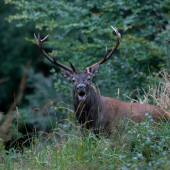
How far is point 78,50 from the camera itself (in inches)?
312

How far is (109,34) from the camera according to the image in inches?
312

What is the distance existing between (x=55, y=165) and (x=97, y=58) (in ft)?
16.5

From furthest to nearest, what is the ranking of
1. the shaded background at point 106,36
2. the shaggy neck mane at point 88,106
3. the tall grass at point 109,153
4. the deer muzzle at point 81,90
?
the shaded background at point 106,36, the shaggy neck mane at point 88,106, the deer muzzle at point 81,90, the tall grass at point 109,153

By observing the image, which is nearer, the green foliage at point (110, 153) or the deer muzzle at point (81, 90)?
the green foliage at point (110, 153)

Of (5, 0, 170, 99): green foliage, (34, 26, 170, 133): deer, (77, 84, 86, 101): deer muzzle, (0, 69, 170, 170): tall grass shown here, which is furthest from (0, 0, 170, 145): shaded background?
(0, 69, 170, 170): tall grass

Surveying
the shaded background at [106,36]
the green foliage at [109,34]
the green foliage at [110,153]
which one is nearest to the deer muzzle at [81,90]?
the green foliage at [110,153]

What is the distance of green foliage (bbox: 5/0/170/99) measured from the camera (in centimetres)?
760

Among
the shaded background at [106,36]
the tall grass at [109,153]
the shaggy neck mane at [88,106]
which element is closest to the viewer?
the tall grass at [109,153]

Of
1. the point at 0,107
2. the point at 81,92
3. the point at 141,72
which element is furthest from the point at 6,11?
the point at 81,92

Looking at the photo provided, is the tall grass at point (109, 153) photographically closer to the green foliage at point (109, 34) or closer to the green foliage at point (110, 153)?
the green foliage at point (110, 153)

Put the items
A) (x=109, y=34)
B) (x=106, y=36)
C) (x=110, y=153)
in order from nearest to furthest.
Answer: (x=110, y=153) → (x=109, y=34) → (x=106, y=36)

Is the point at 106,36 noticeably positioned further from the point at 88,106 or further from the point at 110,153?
the point at 110,153

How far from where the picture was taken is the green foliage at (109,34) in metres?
Result: 7.60


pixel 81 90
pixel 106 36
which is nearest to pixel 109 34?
pixel 106 36
